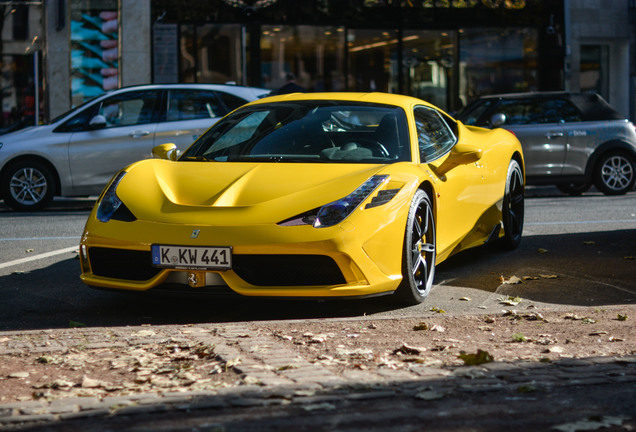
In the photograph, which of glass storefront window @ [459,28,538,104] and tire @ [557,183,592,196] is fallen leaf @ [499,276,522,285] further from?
glass storefront window @ [459,28,538,104]

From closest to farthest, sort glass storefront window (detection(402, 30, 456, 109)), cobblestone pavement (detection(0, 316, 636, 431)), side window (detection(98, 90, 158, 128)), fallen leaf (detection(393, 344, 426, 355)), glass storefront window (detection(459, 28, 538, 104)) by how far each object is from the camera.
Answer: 1. cobblestone pavement (detection(0, 316, 636, 431))
2. fallen leaf (detection(393, 344, 426, 355))
3. side window (detection(98, 90, 158, 128))
4. glass storefront window (detection(402, 30, 456, 109))
5. glass storefront window (detection(459, 28, 538, 104))

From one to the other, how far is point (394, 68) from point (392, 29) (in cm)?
84

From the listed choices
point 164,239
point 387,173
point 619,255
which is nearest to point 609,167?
point 619,255

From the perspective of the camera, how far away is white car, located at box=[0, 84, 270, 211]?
13.5 m

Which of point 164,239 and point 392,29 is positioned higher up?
point 392,29

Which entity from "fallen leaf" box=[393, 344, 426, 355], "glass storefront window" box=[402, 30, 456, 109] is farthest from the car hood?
"glass storefront window" box=[402, 30, 456, 109]

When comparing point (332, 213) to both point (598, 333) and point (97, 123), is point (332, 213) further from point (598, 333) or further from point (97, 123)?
point (97, 123)

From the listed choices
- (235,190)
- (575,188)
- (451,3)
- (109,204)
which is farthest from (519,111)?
(109,204)

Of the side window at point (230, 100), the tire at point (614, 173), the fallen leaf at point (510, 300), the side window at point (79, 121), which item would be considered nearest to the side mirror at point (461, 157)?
the fallen leaf at point (510, 300)

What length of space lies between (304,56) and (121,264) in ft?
55.0

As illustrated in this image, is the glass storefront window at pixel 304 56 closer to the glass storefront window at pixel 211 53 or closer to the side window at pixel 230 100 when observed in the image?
the glass storefront window at pixel 211 53

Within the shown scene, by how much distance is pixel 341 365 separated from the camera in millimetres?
4750

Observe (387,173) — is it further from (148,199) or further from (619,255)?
(619,255)

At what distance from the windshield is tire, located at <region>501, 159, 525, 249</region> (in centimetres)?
182
